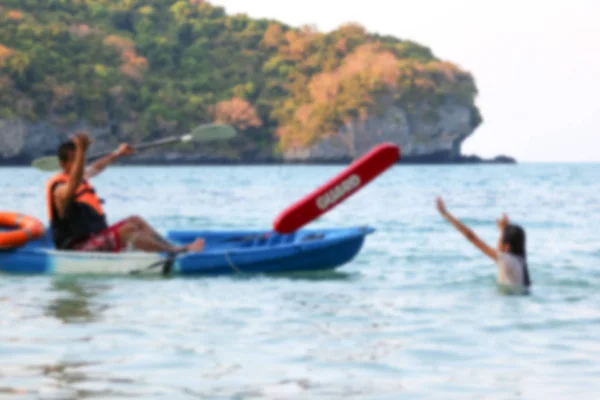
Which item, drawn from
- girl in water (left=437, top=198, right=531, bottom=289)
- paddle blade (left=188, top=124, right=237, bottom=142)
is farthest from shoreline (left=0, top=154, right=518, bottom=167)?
girl in water (left=437, top=198, right=531, bottom=289)

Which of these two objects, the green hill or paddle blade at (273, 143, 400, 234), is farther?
the green hill

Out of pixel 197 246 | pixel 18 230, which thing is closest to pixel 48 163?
pixel 18 230

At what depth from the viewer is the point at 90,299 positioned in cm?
1055

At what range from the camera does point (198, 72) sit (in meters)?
128

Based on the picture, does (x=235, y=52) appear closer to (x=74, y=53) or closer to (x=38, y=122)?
(x=74, y=53)

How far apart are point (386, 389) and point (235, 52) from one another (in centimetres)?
12947

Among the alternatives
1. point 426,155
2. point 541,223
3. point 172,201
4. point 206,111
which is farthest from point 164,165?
point 541,223

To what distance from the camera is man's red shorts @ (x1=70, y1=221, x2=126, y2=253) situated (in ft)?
38.5

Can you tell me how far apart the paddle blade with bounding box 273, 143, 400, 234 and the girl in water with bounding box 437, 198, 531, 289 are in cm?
126

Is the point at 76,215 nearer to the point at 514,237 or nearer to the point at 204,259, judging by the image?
the point at 204,259

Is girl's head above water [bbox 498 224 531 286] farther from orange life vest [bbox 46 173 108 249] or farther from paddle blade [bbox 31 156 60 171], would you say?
paddle blade [bbox 31 156 60 171]

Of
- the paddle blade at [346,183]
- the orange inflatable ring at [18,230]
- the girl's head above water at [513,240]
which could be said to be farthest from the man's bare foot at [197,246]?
the girl's head above water at [513,240]

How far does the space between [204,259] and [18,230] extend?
2153 mm

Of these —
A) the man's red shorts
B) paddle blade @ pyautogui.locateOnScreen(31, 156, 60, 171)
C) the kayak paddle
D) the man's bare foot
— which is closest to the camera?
the man's red shorts
